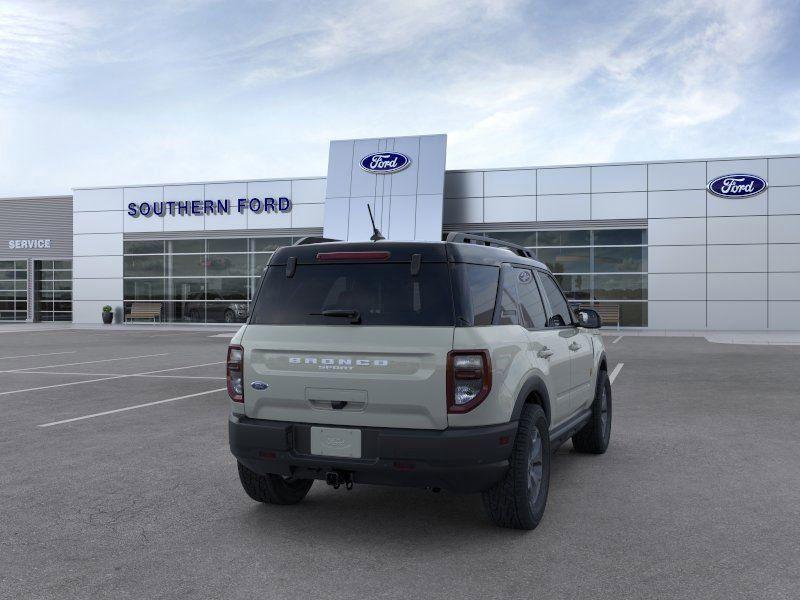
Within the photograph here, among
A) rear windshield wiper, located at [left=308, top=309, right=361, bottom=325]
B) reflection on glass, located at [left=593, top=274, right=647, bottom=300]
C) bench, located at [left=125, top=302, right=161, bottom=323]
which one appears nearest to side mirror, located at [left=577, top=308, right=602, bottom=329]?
rear windshield wiper, located at [left=308, top=309, right=361, bottom=325]

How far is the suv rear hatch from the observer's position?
171 inches

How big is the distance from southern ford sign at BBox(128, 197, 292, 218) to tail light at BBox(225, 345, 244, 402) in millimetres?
29261

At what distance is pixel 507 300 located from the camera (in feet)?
16.4

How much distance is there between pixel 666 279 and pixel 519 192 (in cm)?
674

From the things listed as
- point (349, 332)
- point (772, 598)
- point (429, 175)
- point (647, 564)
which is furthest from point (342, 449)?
point (429, 175)

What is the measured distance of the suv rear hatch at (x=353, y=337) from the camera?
435cm

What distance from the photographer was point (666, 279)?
29.7 meters

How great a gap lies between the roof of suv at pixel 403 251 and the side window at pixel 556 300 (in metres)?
1.13

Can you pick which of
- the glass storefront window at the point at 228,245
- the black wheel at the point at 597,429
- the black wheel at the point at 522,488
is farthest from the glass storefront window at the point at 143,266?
the black wheel at the point at 522,488

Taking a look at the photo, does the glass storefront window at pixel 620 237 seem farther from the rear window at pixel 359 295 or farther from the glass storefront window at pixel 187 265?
the rear window at pixel 359 295

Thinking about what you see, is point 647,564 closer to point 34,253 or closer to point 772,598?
point 772,598

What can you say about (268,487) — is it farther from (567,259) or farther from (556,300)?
(567,259)

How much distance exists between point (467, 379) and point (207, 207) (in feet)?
105

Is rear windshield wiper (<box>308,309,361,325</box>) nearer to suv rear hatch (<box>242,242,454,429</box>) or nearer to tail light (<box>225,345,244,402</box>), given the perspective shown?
suv rear hatch (<box>242,242,454,429</box>)
